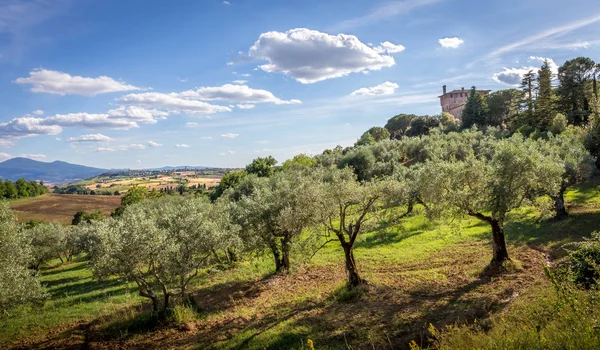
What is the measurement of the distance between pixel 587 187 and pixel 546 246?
3281 cm

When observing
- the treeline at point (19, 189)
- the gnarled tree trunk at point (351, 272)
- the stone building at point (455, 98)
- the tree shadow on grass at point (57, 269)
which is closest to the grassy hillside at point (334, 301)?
the gnarled tree trunk at point (351, 272)

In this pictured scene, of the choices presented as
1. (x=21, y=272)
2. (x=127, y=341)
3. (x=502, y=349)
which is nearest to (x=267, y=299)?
(x=127, y=341)

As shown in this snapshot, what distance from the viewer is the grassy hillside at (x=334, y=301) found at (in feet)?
53.3

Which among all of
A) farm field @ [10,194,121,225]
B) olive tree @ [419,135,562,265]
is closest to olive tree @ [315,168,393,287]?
olive tree @ [419,135,562,265]

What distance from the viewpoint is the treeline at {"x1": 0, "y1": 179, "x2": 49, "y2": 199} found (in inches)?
5121

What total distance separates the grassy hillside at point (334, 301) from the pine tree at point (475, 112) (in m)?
77.6

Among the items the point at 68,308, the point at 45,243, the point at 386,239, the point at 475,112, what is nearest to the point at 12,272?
the point at 68,308

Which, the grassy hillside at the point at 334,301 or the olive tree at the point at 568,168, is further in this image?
the olive tree at the point at 568,168

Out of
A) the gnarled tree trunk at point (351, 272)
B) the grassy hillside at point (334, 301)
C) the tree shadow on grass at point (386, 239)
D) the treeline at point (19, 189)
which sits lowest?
the tree shadow on grass at point (386, 239)

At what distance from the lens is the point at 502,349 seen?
21.9ft

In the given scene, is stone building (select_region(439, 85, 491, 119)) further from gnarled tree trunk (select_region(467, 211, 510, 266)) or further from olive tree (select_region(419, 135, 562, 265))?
gnarled tree trunk (select_region(467, 211, 510, 266))

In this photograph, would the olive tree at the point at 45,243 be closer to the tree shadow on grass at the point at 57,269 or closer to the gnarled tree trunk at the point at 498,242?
the tree shadow on grass at the point at 57,269

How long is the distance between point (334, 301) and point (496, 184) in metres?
13.5

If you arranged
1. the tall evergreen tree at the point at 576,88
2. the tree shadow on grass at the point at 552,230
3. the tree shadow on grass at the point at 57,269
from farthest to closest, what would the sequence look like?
the tall evergreen tree at the point at 576,88 → the tree shadow on grass at the point at 57,269 → the tree shadow on grass at the point at 552,230
